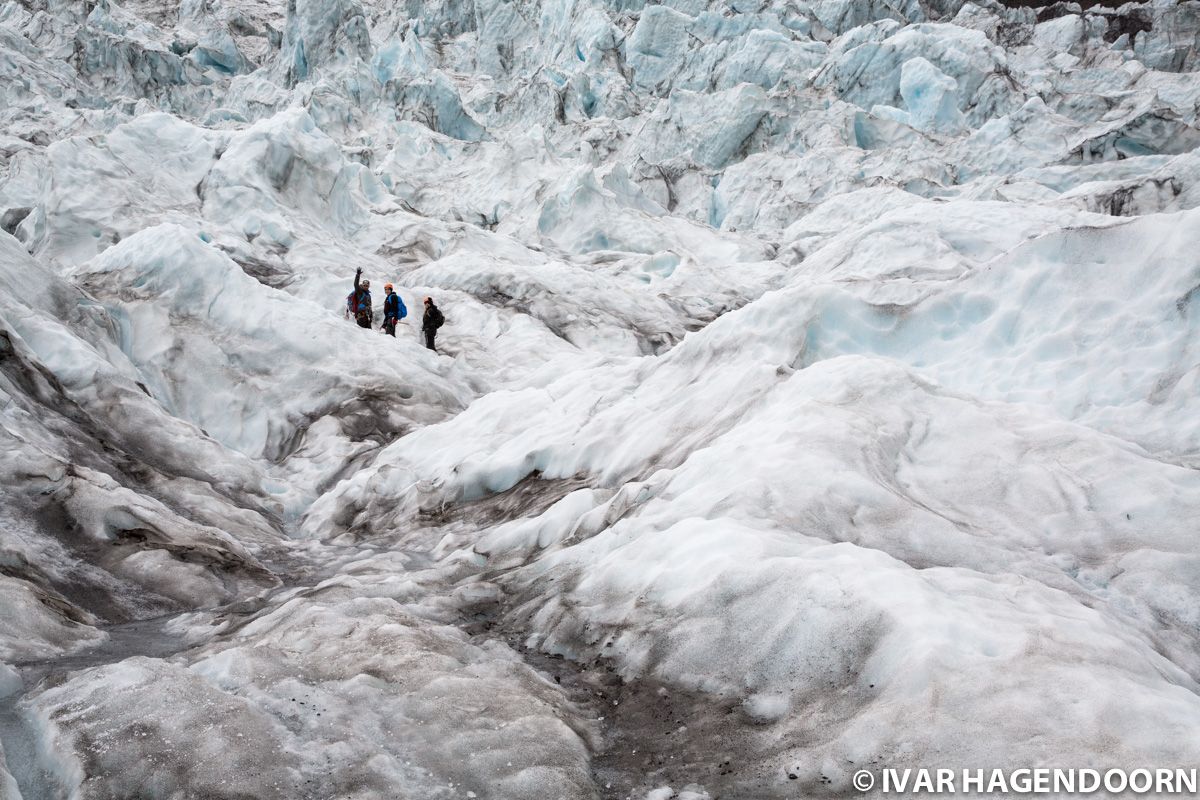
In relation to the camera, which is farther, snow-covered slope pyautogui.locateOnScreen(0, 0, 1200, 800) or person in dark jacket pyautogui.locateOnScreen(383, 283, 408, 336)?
person in dark jacket pyautogui.locateOnScreen(383, 283, 408, 336)

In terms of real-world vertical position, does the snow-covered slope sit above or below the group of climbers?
above

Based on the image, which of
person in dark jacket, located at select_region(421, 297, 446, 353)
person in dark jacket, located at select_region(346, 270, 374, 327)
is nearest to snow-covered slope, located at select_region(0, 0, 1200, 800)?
person in dark jacket, located at select_region(421, 297, 446, 353)

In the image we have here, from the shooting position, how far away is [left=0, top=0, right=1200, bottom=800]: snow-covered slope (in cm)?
336

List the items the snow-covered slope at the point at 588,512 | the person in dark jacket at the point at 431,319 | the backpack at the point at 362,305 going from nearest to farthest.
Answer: the snow-covered slope at the point at 588,512
the person in dark jacket at the point at 431,319
the backpack at the point at 362,305

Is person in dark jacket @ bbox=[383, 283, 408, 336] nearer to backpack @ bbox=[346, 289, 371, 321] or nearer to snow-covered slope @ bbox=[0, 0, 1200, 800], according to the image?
backpack @ bbox=[346, 289, 371, 321]

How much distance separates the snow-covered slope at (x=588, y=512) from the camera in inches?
132

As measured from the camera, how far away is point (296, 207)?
2155 cm

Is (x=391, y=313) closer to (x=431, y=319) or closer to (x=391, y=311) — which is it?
(x=391, y=311)

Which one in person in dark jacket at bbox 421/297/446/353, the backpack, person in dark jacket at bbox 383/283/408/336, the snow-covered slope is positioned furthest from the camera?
the backpack

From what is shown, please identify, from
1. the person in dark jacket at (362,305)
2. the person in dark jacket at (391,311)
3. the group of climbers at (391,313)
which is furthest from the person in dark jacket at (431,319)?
the person in dark jacket at (362,305)

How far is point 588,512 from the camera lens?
6219 millimetres

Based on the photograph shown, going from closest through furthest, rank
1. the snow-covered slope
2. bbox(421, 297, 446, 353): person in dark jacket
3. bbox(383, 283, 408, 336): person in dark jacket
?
the snow-covered slope < bbox(421, 297, 446, 353): person in dark jacket < bbox(383, 283, 408, 336): person in dark jacket

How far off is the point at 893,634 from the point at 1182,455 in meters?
3.61

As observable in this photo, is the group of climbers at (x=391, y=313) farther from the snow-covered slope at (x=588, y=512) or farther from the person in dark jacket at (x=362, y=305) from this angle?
the snow-covered slope at (x=588, y=512)
